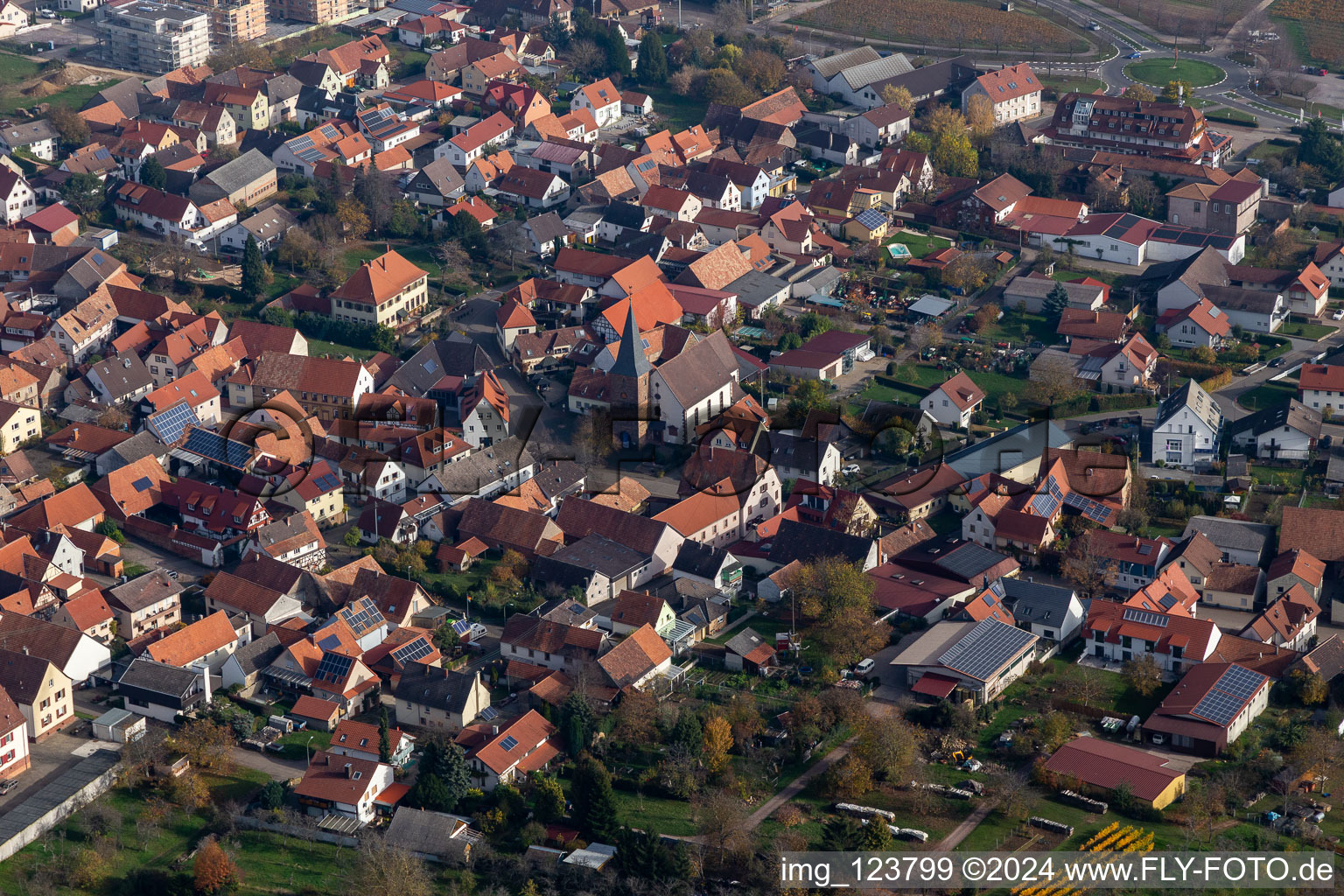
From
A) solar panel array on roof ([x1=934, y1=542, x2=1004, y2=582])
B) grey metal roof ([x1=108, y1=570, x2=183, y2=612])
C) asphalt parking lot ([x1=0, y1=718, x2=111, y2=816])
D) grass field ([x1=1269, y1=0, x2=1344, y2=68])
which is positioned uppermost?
grass field ([x1=1269, y1=0, x2=1344, y2=68])

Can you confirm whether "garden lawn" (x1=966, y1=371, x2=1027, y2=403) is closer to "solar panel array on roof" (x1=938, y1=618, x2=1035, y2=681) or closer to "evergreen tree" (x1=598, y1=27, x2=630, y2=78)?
"solar panel array on roof" (x1=938, y1=618, x2=1035, y2=681)

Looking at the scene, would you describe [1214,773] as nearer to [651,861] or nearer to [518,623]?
[651,861]

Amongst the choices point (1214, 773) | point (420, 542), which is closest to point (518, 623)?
point (420, 542)

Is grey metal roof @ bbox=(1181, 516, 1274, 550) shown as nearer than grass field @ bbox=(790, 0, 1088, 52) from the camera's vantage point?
Yes

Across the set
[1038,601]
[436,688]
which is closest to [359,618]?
[436,688]

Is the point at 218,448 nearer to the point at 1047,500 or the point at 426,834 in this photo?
the point at 426,834

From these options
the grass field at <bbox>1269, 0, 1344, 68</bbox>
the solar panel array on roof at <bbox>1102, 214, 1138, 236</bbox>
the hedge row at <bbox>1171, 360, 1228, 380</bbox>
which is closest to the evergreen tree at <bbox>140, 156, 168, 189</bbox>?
the solar panel array on roof at <bbox>1102, 214, 1138, 236</bbox>

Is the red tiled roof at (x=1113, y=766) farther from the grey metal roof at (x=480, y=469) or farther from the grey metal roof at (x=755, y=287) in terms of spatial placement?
the grey metal roof at (x=755, y=287)
